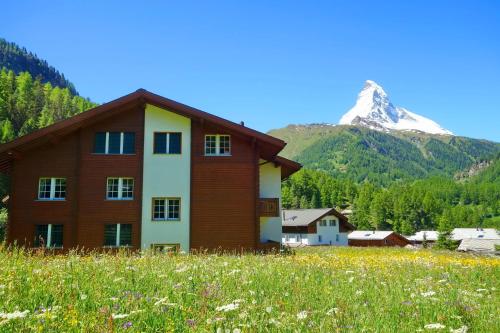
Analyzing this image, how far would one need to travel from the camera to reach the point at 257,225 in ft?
81.8

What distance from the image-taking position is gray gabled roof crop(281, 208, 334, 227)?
7844cm

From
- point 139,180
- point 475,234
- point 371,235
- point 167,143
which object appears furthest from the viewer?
point 475,234

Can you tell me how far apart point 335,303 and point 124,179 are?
67.0 feet

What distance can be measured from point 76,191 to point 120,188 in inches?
93.2

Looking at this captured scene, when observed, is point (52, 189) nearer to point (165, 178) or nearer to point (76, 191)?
point (76, 191)

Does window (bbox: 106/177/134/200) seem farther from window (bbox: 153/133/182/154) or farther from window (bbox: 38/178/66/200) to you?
window (bbox: 38/178/66/200)

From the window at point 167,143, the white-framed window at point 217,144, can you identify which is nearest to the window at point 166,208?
the window at point 167,143

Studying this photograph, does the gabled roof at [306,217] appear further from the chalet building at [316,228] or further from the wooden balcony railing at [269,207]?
the wooden balcony railing at [269,207]

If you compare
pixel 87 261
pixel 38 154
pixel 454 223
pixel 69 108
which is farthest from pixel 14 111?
pixel 454 223

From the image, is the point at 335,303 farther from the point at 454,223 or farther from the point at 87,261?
the point at 454,223

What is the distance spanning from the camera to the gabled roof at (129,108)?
23.9m

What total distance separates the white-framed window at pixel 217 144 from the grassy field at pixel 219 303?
53.4ft

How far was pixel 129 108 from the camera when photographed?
2528 cm

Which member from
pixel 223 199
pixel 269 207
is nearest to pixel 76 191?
pixel 223 199
